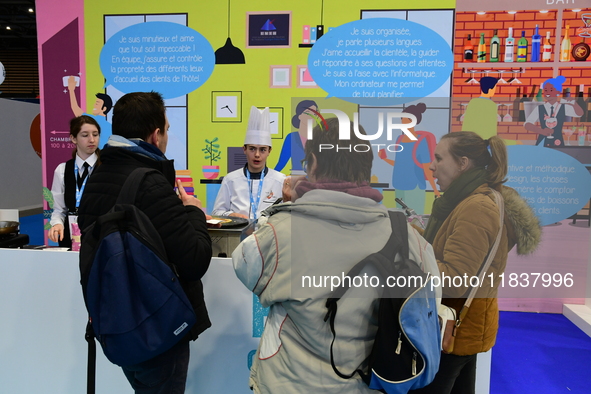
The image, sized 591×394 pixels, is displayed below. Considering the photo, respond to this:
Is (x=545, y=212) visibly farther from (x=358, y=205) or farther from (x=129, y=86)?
(x=129, y=86)

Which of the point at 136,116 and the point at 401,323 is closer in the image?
the point at 401,323

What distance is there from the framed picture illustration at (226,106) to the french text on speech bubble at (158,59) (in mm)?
231

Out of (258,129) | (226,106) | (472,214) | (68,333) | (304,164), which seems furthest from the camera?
(226,106)

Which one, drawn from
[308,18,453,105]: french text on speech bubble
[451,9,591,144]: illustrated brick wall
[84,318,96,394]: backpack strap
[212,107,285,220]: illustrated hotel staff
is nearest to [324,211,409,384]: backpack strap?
[84,318,96,394]: backpack strap

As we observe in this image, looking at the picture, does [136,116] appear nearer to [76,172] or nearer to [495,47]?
[76,172]

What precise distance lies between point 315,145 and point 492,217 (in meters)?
0.59

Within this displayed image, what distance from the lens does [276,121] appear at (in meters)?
Answer: 3.99

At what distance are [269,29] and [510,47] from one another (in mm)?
2310

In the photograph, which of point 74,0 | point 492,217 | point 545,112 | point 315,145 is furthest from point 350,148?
point 74,0

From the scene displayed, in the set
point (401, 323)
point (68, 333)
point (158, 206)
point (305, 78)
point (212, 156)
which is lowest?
point (68, 333)

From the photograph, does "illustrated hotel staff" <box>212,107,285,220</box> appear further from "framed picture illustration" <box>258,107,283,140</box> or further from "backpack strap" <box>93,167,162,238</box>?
"backpack strap" <box>93,167,162,238</box>

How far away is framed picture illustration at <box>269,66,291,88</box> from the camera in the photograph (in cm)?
393

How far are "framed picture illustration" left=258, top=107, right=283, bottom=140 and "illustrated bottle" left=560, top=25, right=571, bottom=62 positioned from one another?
2.68 metres

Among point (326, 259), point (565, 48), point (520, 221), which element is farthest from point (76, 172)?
point (565, 48)
